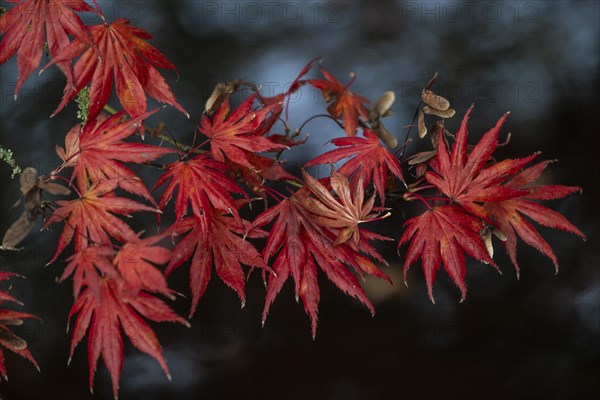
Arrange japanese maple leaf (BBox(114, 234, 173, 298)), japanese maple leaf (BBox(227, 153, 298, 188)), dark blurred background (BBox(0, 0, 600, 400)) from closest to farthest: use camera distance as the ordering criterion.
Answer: japanese maple leaf (BBox(114, 234, 173, 298))
japanese maple leaf (BBox(227, 153, 298, 188))
dark blurred background (BBox(0, 0, 600, 400))

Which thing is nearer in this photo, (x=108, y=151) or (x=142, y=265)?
(x=142, y=265)

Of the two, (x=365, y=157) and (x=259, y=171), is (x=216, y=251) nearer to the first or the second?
(x=259, y=171)

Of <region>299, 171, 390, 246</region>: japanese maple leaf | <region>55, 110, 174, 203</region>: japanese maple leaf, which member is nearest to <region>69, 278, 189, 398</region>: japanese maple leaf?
<region>55, 110, 174, 203</region>: japanese maple leaf

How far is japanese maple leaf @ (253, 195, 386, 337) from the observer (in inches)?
34.9

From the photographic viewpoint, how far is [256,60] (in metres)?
2.13

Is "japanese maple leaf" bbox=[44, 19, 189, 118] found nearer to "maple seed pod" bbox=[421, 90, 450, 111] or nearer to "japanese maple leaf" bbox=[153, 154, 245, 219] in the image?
"japanese maple leaf" bbox=[153, 154, 245, 219]

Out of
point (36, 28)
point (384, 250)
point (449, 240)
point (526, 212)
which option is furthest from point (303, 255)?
point (384, 250)

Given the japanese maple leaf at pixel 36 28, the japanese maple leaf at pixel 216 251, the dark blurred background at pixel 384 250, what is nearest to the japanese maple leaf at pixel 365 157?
the japanese maple leaf at pixel 216 251

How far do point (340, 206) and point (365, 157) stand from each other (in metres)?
0.11

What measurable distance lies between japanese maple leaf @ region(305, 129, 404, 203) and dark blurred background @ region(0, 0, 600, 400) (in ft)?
2.53

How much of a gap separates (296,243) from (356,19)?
1.54 metres

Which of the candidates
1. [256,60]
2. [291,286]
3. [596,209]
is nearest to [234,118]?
[291,286]

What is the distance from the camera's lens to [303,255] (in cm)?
90

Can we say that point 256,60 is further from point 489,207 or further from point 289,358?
point 489,207
